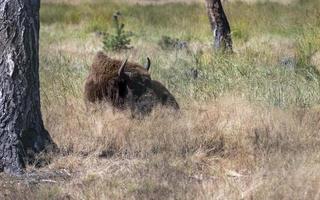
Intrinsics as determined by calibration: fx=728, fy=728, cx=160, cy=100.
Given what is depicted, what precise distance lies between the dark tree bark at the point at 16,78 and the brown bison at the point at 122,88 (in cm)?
204

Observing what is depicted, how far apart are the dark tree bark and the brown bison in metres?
2.04

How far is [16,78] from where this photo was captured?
6.14 meters

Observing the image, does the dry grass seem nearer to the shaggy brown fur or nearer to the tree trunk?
the shaggy brown fur

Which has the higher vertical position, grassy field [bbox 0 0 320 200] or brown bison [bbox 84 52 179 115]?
brown bison [bbox 84 52 179 115]

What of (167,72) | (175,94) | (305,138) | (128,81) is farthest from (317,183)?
(167,72)

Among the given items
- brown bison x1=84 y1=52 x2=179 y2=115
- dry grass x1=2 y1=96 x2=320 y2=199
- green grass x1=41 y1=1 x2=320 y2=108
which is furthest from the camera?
green grass x1=41 y1=1 x2=320 y2=108

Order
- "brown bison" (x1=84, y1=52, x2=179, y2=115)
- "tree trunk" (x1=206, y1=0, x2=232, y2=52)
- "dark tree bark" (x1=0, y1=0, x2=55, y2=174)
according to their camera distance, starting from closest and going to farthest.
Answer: "dark tree bark" (x1=0, y1=0, x2=55, y2=174), "brown bison" (x1=84, y1=52, x2=179, y2=115), "tree trunk" (x1=206, y1=0, x2=232, y2=52)

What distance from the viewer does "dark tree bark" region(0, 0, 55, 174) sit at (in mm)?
6102

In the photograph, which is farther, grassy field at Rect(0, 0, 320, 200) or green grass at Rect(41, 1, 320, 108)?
green grass at Rect(41, 1, 320, 108)

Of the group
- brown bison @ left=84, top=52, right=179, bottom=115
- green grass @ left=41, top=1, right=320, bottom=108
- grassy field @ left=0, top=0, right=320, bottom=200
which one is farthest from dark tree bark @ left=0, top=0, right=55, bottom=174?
green grass @ left=41, top=1, right=320, bottom=108

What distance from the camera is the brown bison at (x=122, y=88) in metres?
8.21

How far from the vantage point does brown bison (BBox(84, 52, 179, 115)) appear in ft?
26.9

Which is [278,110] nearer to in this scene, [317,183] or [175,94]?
[175,94]

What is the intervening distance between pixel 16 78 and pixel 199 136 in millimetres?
1941
